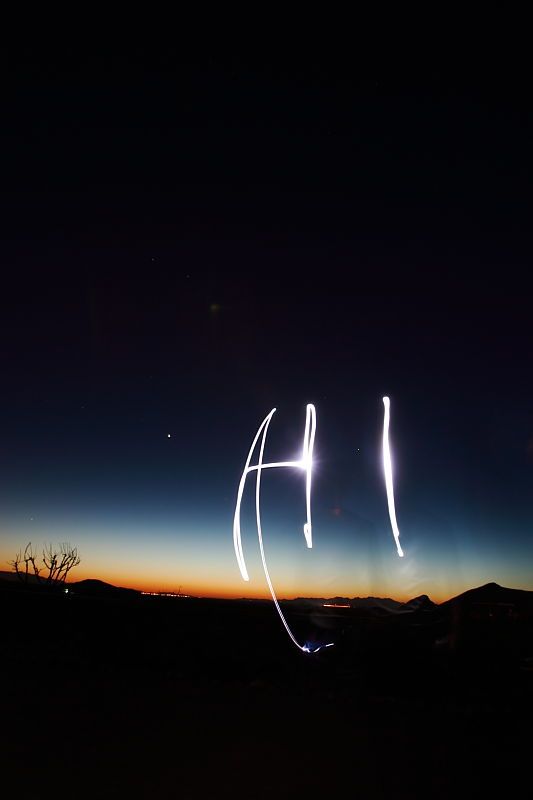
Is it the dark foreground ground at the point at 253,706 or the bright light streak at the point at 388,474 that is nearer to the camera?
Result: the dark foreground ground at the point at 253,706

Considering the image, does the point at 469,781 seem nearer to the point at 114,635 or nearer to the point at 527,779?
the point at 527,779

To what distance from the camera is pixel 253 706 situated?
20.3ft

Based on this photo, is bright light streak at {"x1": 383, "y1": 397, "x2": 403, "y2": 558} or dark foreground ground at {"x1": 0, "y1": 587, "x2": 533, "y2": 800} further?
bright light streak at {"x1": 383, "y1": 397, "x2": 403, "y2": 558}

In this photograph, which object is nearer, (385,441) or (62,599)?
(385,441)

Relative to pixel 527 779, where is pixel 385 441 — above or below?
above

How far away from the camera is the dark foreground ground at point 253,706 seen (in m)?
4.20

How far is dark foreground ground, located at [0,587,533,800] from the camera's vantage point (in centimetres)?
420

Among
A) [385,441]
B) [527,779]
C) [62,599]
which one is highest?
[385,441]

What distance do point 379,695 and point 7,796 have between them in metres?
4.82

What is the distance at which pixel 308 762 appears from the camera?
4574 mm

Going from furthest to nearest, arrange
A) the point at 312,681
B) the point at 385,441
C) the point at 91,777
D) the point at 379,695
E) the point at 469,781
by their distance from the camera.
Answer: the point at 385,441, the point at 312,681, the point at 379,695, the point at 469,781, the point at 91,777

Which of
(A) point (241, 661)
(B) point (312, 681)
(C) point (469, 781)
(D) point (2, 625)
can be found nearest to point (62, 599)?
(D) point (2, 625)

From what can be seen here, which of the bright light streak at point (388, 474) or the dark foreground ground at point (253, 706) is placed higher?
the bright light streak at point (388, 474)

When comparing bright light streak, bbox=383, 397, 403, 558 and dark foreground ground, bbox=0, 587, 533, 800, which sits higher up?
bright light streak, bbox=383, 397, 403, 558
